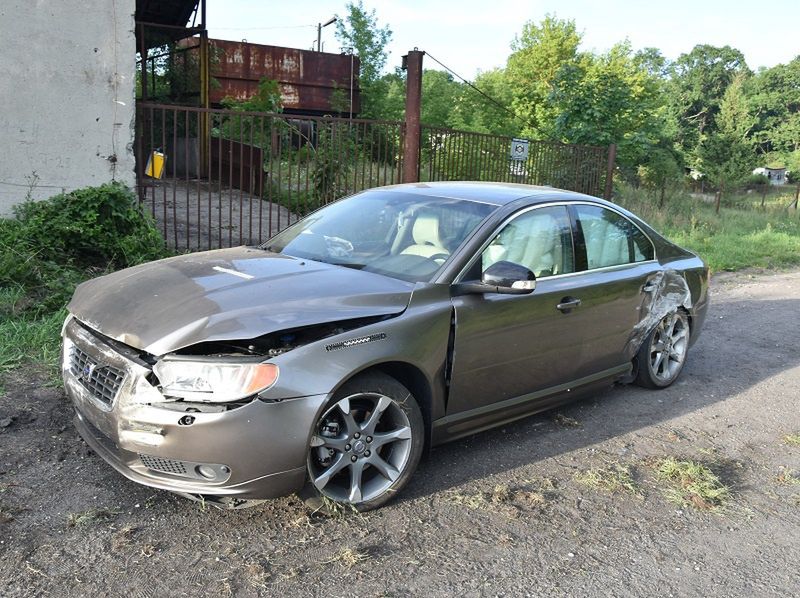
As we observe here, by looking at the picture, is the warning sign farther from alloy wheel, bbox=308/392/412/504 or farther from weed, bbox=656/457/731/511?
alloy wheel, bbox=308/392/412/504

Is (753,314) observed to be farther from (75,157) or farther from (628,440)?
(75,157)

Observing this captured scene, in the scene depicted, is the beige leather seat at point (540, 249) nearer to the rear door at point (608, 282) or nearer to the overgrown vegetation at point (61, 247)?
the rear door at point (608, 282)

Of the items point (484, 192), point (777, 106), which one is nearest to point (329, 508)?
point (484, 192)

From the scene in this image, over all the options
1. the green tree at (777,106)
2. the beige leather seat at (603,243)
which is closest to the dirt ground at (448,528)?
the beige leather seat at (603,243)

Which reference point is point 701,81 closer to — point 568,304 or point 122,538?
point 568,304

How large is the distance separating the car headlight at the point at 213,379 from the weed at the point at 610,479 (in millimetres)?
1936

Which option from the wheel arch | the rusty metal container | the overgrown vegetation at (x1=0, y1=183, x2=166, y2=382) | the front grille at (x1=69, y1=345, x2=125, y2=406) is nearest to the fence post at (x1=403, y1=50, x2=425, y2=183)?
the overgrown vegetation at (x1=0, y1=183, x2=166, y2=382)

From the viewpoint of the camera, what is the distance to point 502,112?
116 ft

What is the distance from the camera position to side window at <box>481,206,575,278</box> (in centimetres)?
397

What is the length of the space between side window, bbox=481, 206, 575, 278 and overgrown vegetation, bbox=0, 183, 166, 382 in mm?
3594

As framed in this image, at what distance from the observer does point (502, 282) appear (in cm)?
360

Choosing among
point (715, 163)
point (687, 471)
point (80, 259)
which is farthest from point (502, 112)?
point (687, 471)

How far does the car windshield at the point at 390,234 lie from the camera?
383cm

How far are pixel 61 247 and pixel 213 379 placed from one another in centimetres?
480
